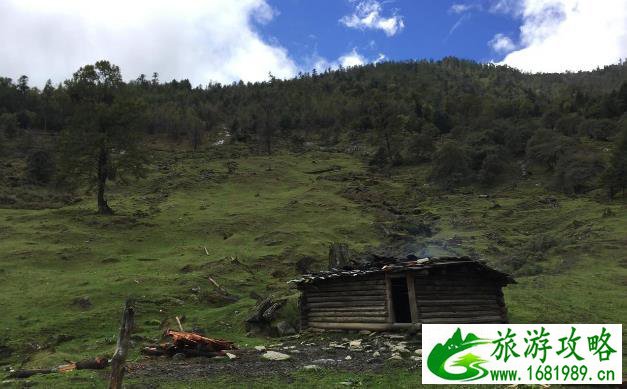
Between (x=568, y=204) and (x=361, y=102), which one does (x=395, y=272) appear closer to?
(x=568, y=204)

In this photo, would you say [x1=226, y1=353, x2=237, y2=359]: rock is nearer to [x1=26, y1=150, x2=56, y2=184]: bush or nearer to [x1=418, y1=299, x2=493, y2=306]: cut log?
[x1=418, y1=299, x2=493, y2=306]: cut log

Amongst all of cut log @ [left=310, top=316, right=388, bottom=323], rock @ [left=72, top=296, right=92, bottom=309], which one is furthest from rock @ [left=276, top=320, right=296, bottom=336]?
rock @ [left=72, top=296, right=92, bottom=309]

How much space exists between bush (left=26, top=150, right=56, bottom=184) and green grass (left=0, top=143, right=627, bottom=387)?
41.3 feet

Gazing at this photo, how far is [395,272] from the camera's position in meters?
24.1

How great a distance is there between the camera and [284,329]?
1074 inches

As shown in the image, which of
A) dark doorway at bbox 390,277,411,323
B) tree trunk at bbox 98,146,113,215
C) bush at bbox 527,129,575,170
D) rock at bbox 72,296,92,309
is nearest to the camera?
dark doorway at bbox 390,277,411,323

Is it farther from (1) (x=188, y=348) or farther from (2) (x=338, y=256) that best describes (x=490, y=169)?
(1) (x=188, y=348)

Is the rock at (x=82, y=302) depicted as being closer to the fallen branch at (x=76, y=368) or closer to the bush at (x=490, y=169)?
the fallen branch at (x=76, y=368)

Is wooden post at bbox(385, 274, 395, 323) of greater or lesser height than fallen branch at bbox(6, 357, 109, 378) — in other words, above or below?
above

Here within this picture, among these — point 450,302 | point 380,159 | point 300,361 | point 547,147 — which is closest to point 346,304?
point 450,302

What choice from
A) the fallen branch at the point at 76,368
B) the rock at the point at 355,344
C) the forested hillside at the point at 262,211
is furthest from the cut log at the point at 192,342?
the rock at the point at 355,344

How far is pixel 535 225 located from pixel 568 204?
7739 millimetres

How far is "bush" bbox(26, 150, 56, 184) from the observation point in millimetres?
76375

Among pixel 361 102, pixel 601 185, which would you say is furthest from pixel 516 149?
pixel 361 102
